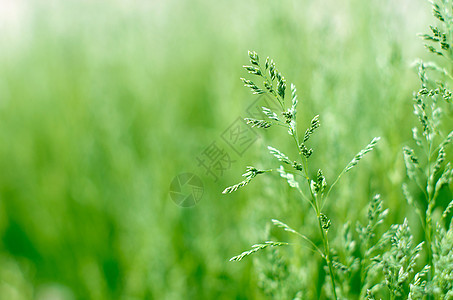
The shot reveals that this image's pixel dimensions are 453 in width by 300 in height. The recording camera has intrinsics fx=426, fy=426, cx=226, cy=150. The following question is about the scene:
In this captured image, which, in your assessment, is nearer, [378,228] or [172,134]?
[378,228]

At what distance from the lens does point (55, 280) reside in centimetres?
211
